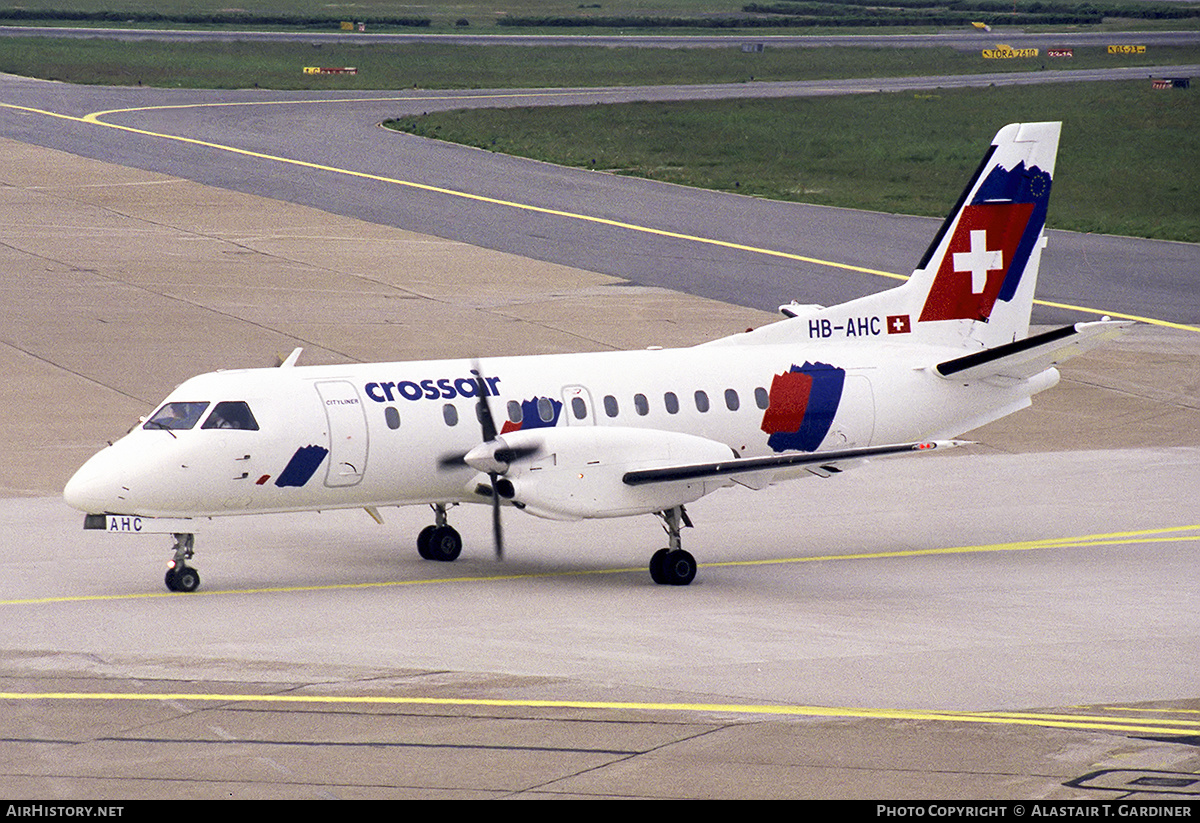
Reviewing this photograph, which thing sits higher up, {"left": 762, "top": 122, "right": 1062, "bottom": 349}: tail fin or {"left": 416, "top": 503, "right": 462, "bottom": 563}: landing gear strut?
{"left": 762, "top": 122, "right": 1062, "bottom": 349}: tail fin

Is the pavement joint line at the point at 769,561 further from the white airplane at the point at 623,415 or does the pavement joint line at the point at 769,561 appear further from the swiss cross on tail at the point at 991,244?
the swiss cross on tail at the point at 991,244

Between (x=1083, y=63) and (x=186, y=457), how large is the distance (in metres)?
108

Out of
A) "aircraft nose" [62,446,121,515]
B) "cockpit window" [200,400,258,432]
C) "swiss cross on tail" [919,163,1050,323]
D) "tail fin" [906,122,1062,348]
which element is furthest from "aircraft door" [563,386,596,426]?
"swiss cross on tail" [919,163,1050,323]

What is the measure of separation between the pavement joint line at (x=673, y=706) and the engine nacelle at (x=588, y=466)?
248 inches

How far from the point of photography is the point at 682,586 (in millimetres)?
24391

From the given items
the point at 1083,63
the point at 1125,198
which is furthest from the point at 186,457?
the point at 1083,63

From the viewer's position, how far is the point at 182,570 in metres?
23.3

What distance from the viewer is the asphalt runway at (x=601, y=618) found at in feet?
51.6

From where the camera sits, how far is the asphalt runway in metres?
15.7

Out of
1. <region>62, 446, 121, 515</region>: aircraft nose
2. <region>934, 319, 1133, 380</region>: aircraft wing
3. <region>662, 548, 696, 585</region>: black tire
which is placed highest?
<region>934, 319, 1133, 380</region>: aircraft wing

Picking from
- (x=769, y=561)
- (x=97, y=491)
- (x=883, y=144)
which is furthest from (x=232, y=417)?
(x=883, y=144)

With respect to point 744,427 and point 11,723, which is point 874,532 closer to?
point 744,427

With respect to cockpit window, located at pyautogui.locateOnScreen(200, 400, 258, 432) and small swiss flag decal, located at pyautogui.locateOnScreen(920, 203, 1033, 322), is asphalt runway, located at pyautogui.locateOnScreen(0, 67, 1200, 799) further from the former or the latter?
small swiss flag decal, located at pyautogui.locateOnScreen(920, 203, 1033, 322)

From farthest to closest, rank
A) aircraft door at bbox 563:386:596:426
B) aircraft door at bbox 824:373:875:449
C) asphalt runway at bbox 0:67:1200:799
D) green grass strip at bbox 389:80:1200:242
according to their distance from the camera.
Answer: green grass strip at bbox 389:80:1200:242
aircraft door at bbox 824:373:875:449
aircraft door at bbox 563:386:596:426
asphalt runway at bbox 0:67:1200:799
